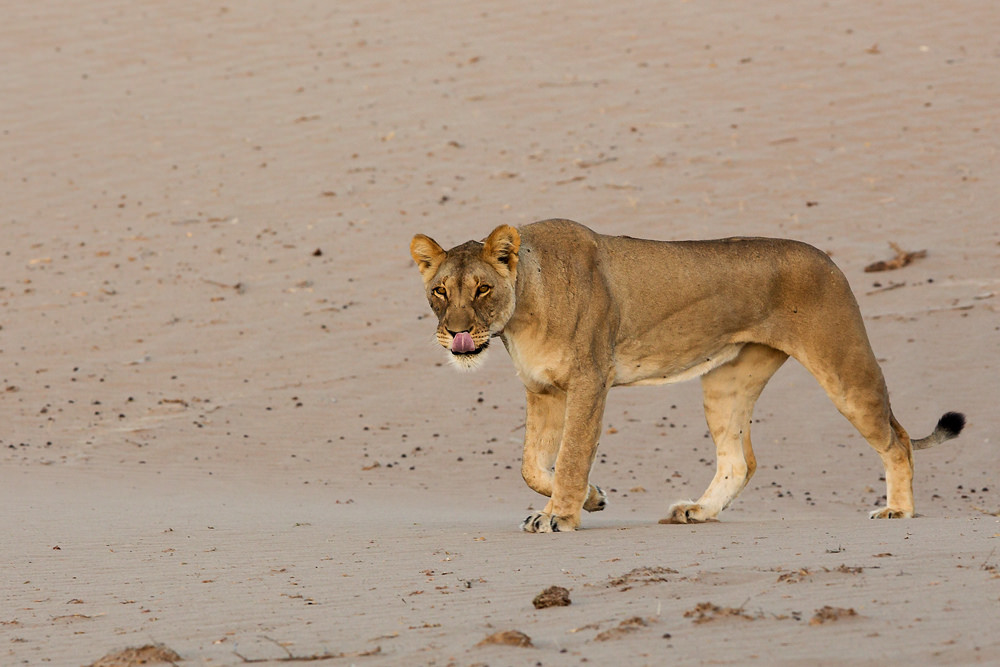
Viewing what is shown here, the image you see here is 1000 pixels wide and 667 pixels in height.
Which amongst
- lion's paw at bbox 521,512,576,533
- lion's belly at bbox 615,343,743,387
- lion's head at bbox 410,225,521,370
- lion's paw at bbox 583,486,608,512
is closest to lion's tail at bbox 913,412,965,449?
lion's belly at bbox 615,343,743,387

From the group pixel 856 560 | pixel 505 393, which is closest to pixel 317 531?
pixel 856 560

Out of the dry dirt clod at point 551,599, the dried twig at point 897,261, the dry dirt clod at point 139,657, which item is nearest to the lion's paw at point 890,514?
the dry dirt clod at point 551,599

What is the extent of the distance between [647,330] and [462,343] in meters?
1.52

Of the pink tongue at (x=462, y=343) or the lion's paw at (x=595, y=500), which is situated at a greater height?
the pink tongue at (x=462, y=343)

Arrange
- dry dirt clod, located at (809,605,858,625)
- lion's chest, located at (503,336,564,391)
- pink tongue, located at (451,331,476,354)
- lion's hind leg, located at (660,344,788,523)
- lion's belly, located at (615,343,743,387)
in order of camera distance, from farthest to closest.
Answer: lion's hind leg, located at (660,344,788,523), lion's belly, located at (615,343,743,387), lion's chest, located at (503,336,564,391), pink tongue, located at (451,331,476,354), dry dirt clod, located at (809,605,858,625)

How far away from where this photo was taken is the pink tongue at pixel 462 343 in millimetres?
7371

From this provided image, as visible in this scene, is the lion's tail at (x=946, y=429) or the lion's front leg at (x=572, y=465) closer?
the lion's front leg at (x=572, y=465)

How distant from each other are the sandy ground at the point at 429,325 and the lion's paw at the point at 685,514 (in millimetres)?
443

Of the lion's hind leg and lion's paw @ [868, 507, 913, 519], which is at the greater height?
the lion's hind leg

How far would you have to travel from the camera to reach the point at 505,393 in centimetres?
1414

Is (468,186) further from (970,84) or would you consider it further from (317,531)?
(317,531)

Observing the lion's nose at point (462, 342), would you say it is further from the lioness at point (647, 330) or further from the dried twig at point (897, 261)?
the dried twig at point (897, 261)

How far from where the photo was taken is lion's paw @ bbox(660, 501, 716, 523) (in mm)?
8562

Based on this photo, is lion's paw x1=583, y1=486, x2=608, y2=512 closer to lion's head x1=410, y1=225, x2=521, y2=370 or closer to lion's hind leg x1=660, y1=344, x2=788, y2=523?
lion's hind leg x1=660, y1=344, x2=788, y2=523
